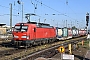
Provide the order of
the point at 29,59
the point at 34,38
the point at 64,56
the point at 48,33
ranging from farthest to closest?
the point at 48,33 < the point at 34,38 < the point at 29,59 < the point at 64,56

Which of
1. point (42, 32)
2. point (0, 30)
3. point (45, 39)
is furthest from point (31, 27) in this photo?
point (0, 30)

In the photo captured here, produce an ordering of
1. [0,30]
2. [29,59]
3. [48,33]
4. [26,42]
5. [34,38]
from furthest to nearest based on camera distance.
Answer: [0,30] < [48,33] < [34,38] < [26,42] < [29,59]

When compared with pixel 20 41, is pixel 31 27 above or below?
above

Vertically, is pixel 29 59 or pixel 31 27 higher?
pixel 31 27

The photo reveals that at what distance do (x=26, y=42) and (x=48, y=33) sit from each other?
466 inches

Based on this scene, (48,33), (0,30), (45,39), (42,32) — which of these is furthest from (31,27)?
(0,30)

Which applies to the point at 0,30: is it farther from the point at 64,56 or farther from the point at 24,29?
the point at 64,56

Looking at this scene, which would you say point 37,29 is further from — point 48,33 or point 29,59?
point 29,59

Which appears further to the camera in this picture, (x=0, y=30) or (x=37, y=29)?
(x=0, y=30)

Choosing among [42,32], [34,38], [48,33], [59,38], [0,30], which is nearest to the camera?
[34,38]

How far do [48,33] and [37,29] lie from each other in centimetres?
751

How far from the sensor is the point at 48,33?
36844 millimetres

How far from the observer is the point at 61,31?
5234 centimetres

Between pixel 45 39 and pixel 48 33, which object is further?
pixel 48 33
